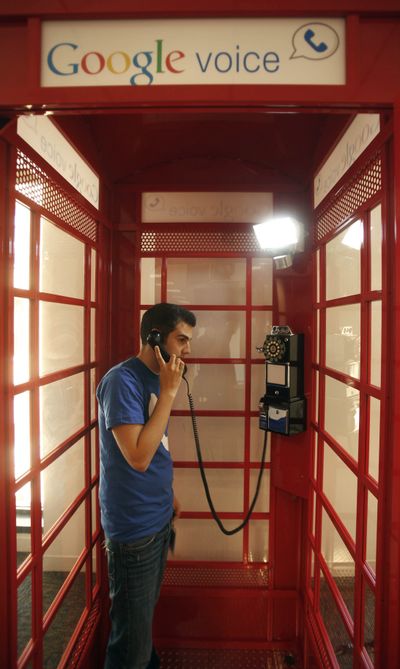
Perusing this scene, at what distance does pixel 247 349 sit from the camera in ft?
7.86

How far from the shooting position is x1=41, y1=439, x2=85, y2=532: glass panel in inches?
74.5

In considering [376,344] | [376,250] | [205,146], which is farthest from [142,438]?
[205,146]

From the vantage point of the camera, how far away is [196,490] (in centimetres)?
245

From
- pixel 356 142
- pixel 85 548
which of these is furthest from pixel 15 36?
pixel 85 548

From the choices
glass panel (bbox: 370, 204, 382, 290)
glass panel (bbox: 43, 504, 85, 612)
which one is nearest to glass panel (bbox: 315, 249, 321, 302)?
glass panel (bbox: 370, 204, 382, 290)

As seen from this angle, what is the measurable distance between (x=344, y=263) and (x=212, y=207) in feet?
3.28

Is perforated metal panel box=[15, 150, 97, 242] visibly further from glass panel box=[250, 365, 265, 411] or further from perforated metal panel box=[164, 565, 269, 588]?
perforated metal panel box=[164, 565, 269, 588]

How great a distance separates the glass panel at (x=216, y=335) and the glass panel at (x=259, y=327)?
95mm

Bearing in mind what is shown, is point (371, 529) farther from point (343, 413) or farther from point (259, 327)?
point (259, 327)

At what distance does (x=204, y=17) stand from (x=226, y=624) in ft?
10.6

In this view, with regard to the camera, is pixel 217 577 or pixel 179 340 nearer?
pixel 179 340

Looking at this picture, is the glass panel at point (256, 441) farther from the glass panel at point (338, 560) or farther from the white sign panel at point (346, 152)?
the white sign panel at point (346, 152)

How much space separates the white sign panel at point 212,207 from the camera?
7.64 feet

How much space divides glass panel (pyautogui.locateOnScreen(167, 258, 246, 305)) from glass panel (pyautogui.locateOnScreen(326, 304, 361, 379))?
0.66 m
